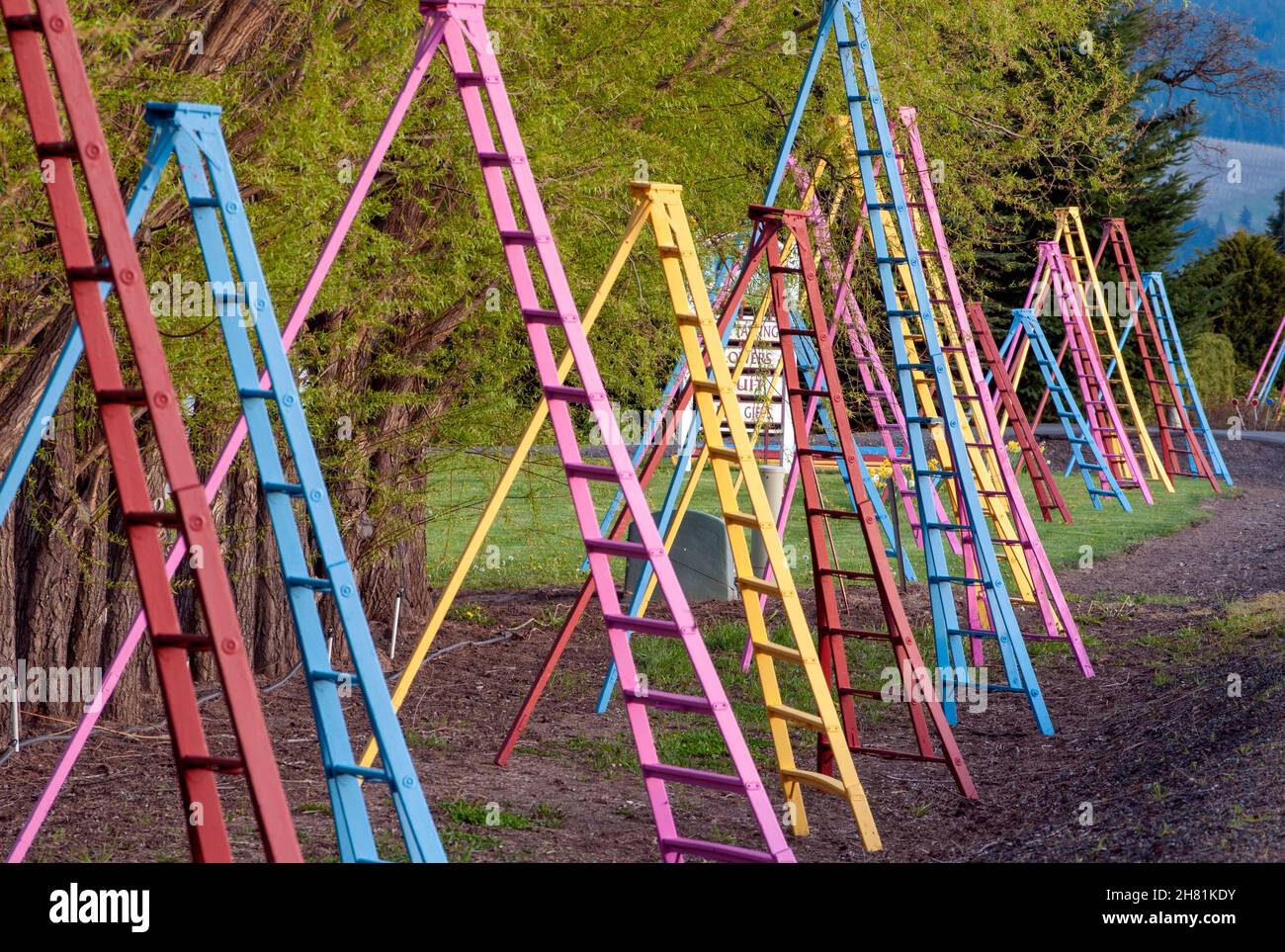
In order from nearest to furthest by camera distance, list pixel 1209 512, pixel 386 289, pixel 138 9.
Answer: pixel 138 9 → pixel 386 289 → pixel 1209 512

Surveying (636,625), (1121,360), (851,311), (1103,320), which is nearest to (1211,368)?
(1103,320)

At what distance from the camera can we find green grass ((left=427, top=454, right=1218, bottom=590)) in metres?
10.5

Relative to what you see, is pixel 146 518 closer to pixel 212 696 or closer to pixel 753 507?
pixel 753 507

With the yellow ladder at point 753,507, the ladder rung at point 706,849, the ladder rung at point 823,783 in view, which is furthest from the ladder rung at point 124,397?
the ladder rung at point 823,783

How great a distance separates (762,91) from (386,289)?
340 centimetres

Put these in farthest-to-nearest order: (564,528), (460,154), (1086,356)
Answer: (1086,356)
(564,528)
(460,154)

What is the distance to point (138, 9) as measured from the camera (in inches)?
211

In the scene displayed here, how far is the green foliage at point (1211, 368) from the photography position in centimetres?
2741

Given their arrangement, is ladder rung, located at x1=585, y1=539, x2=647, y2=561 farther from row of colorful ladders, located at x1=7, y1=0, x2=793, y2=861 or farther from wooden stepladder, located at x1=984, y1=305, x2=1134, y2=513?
wooden stepladder, located at x1=984, y1=305, x2=1134, y2=513

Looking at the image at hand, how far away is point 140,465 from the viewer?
10.4ft

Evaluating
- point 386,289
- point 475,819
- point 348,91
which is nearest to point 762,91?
point 386,289

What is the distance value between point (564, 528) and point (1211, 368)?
1723 centimetres
